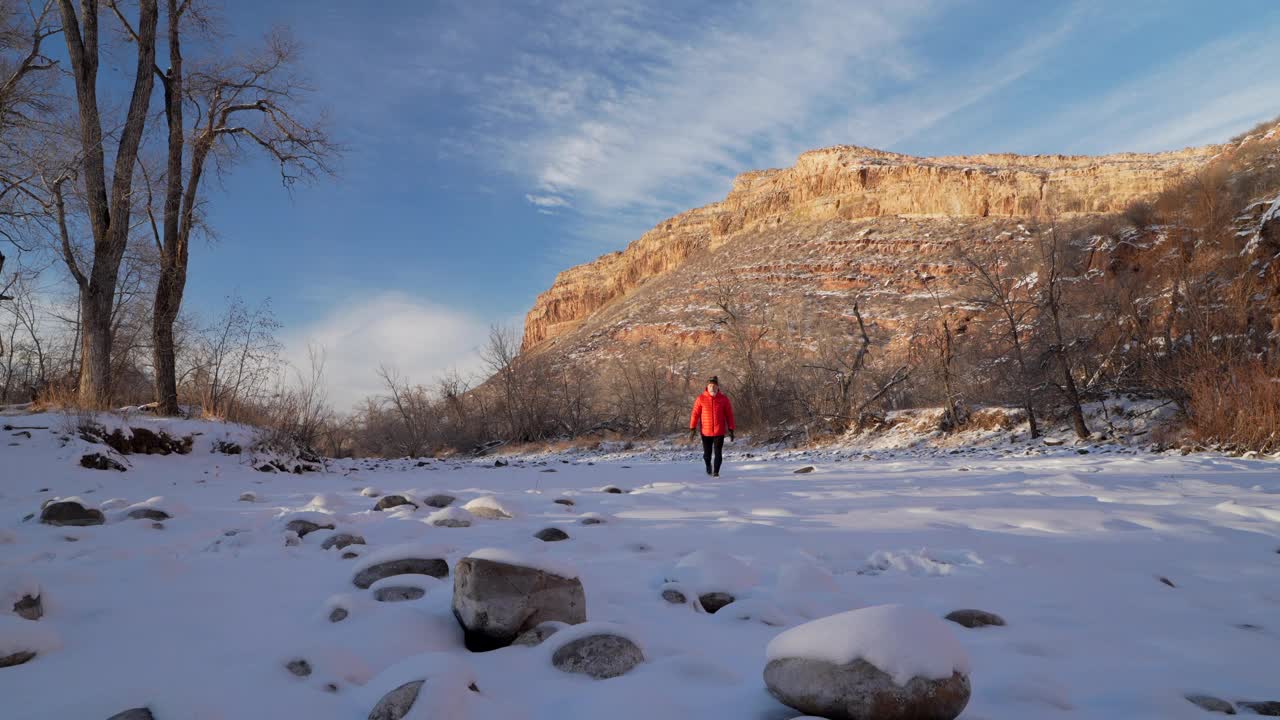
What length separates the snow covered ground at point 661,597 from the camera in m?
2.03

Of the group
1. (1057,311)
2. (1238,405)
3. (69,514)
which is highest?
(1057,311)

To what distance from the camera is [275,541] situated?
4.15 meters

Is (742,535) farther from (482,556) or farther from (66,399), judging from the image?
(66,399)

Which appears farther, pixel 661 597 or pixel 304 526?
pixel 304 526

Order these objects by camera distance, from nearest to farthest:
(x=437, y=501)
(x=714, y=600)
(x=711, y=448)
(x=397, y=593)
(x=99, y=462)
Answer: (x=397, y=593) < (x=714, y=600) < (x=437, y=501) < (x=99, y=462) < (x=711, y=448)

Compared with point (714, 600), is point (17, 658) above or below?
above

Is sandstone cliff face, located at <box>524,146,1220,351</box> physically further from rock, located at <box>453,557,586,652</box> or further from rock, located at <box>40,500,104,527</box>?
rock, located at <box>453,557,586,652</box>

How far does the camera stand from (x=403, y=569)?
331 cm

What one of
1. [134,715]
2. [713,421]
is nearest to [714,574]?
[134,715]

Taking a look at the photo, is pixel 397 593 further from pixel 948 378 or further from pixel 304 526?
pixel 948 378

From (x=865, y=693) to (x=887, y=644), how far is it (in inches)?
6.2

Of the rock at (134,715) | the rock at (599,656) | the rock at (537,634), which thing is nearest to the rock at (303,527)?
the rock at (537,634)

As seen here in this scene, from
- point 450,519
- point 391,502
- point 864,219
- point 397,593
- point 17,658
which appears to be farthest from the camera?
point 864,219

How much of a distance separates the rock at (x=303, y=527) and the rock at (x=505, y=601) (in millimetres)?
2308
